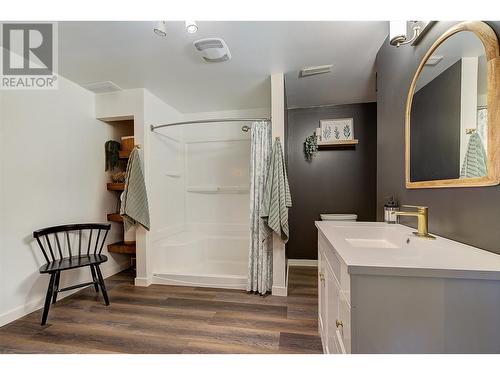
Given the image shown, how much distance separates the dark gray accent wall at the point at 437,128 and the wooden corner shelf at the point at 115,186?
300 cm

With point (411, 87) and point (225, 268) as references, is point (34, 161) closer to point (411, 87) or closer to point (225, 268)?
point (225, 268)

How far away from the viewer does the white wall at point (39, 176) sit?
1.83 metres

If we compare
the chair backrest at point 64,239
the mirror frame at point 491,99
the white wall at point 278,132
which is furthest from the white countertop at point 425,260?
the chair backrest at point 64,239

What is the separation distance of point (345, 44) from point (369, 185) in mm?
1942

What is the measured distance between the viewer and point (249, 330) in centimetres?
168

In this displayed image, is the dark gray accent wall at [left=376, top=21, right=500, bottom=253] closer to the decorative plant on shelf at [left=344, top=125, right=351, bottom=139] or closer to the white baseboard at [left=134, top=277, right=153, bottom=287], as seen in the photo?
the decorative plant on shelf at [left=344, top=125, right=351, bottom=139]

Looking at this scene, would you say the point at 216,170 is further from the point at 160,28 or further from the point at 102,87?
the point at 160,28

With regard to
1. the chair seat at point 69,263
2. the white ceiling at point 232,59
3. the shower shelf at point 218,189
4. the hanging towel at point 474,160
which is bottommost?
the chair seat at point 69,263

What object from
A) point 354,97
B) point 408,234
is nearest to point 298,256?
point 408,234

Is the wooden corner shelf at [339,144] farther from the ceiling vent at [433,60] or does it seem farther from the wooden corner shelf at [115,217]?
the wooden corner shelf at [115,217]

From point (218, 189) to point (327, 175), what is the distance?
1668mm

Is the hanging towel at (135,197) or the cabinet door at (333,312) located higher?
the hanging towel at (135,197)

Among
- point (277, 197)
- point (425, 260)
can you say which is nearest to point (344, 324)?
point (425, 260)
